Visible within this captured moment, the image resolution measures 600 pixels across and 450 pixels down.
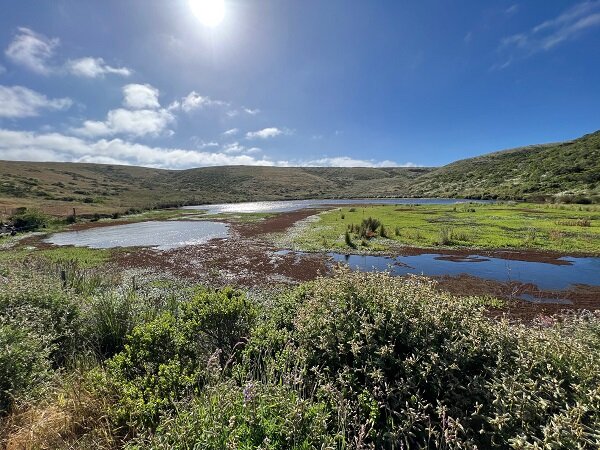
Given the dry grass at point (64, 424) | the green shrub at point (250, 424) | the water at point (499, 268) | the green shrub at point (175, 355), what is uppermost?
the green shrub at point (250, 424)

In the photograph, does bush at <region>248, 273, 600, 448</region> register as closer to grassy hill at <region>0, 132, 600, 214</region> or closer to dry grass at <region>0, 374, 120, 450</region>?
dry grass at <region>0, 374, 120, 450</region>

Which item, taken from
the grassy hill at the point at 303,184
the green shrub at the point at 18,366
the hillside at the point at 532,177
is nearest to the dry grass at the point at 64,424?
the green shrub at the point at 18,366

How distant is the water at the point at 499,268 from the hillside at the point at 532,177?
173 ft

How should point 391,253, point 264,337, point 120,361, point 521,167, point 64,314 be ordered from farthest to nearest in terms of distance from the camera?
1. point 521,167
2. point 391,253
3. point 64,314
4. point 264,337
5. point 120,361

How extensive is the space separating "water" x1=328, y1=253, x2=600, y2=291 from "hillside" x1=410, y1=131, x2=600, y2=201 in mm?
52725

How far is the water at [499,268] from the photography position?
1514 cm

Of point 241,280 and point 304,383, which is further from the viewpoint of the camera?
point 241,280

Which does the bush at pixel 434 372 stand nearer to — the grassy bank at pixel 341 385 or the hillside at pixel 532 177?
the grassy bank at pixel 341 385

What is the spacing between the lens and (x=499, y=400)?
2.97 m

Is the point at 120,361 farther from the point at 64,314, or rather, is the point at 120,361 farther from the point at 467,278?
the point at 467,278

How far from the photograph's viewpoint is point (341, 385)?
3678 mm

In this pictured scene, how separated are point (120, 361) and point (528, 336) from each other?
547 cm

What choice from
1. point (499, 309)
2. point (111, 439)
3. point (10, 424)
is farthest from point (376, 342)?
point (499, 309)

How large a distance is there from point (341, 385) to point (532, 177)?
11729cm
